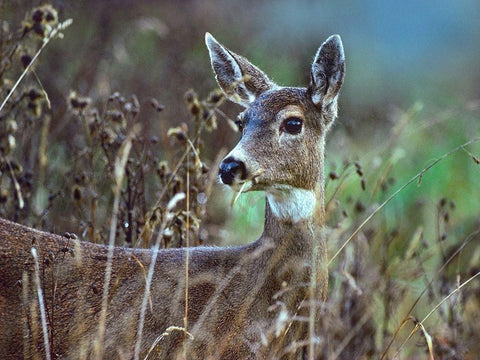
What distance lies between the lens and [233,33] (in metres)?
13.9

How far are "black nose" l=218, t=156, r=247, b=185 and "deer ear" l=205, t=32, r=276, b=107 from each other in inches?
36.6

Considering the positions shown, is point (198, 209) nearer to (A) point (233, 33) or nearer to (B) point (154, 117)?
(B) point (154, 117)

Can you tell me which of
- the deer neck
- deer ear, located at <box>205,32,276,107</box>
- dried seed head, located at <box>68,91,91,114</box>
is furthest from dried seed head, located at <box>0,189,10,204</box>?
the deer neck

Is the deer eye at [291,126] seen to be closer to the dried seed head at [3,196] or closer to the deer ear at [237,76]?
the deer ear at [237,76]

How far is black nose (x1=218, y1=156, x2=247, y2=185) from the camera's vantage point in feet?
16.1

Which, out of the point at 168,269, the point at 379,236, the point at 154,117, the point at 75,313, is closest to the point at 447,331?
the point at 379,236

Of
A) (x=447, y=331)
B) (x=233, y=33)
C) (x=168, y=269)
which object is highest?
(x=233, y=33)

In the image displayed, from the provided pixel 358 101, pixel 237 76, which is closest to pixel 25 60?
pixel 237 76

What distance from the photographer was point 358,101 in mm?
14453

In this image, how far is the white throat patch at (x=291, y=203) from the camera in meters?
5.25

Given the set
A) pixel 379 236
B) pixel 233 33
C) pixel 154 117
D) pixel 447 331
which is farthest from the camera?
pixel 233 33

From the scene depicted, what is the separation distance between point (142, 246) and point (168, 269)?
2.62 ft

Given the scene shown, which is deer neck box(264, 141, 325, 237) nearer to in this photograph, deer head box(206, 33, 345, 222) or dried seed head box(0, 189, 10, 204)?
deer head box(206, 33, 345, 222)

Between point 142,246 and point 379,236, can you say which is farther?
point 379,236
